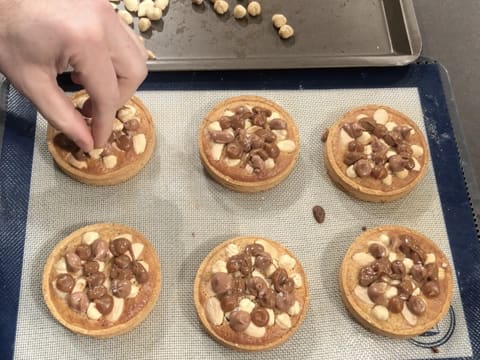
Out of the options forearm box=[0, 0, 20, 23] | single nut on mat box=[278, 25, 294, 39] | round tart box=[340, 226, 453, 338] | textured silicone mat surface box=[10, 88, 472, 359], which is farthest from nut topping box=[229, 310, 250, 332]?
single nut on mat box=[278, 25, 294, 39]

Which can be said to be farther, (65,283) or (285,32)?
(285,32)

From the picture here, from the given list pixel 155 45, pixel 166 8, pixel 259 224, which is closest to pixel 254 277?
pixel 259 224

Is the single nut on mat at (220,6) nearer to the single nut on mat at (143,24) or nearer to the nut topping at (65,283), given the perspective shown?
the single nut on mat at (143,24)

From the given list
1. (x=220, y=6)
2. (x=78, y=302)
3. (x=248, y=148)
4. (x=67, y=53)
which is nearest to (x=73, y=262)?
(x=78, y=302)

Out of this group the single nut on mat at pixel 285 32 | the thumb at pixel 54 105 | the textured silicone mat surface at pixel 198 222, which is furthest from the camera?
the single nut on mat at pixel 285 32

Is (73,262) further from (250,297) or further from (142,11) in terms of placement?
(142,11)

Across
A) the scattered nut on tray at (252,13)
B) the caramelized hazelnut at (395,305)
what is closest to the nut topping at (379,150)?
the caramelized hazelnut at (395,305)
